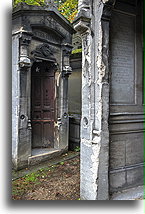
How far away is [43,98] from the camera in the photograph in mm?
5695

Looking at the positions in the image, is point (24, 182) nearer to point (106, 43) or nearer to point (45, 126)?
point (45, 126)

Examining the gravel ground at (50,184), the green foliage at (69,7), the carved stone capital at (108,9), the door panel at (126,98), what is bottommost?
the gravel ground at (50,184)

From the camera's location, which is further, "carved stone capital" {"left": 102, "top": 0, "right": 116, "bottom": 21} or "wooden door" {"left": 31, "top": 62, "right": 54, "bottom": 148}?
"wooden door" {"left": 31, "top": 62, "right": 54, "bottom": 148}

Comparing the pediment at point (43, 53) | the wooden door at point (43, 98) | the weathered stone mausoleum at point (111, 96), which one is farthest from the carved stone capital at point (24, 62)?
the weathered stone mausoleum at point (111, 96)

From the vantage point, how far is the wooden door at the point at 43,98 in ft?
18.5

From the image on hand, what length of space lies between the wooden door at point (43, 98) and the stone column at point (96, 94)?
3.07 meters

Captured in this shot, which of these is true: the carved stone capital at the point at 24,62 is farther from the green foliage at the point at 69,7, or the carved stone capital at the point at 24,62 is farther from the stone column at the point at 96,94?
the green foliage at the point at 69,7

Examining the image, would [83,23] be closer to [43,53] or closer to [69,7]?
[43,53]

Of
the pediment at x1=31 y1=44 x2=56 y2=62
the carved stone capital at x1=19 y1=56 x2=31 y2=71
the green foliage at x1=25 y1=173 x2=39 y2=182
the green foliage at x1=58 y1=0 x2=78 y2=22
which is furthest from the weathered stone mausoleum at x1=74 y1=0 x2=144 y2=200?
the green foliage at x1=58 y1=0 x2=78 y2=22

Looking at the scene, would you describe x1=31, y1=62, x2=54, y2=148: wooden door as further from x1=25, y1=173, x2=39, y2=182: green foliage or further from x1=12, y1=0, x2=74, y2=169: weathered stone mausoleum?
x1=25, y1=173, x2=39, y2=182: green foliage

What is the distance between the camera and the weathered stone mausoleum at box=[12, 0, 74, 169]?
430cm

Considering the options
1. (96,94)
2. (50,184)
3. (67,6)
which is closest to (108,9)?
(96,94)

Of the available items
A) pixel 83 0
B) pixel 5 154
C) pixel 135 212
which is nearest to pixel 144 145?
pixel 135 212

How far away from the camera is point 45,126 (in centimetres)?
578
